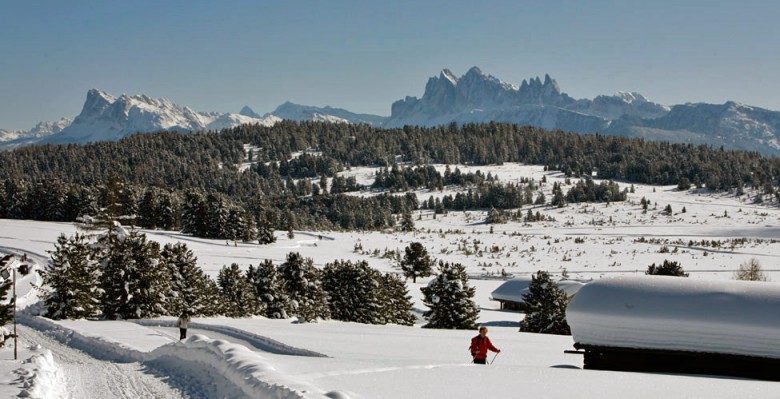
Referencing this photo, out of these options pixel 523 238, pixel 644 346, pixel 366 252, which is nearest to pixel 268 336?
pixel 644 346

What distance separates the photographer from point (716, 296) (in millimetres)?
14641

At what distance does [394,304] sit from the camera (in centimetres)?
5000

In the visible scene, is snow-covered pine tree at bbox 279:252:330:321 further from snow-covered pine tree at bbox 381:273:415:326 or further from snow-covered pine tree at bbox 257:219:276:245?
snow-covered pine tree at bbox 257:219:276:245

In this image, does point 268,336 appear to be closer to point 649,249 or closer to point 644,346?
point 644,346

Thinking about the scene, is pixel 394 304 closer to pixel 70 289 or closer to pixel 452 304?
pixel 452 304

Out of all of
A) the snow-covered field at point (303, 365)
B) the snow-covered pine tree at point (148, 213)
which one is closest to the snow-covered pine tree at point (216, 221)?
the snow-covered pine tree at point (148, 213)

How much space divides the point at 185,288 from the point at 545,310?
23.1 metres

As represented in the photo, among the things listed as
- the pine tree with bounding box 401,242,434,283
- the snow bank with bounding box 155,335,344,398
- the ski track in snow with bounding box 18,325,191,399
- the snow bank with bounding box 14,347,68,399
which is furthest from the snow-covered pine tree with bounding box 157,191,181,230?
the snow bank with bounding box 14,347,68,399

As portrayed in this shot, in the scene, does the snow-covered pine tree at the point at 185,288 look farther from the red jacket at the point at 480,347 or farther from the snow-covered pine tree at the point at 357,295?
the red jacket at the point at 480,347

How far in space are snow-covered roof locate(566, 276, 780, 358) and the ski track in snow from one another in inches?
390

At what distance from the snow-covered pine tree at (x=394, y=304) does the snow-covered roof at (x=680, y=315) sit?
32.9 metres

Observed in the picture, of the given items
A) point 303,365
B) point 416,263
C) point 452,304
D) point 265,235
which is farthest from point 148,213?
point 303,365

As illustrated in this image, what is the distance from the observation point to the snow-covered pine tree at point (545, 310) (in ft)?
127

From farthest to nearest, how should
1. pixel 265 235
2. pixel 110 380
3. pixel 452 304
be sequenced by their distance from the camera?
pixel 265 235
pixel 452 304
pixel 110 380
